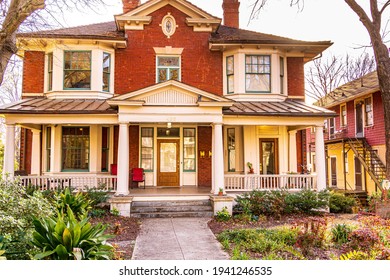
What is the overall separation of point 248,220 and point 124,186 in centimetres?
427

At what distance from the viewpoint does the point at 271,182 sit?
11516 mm

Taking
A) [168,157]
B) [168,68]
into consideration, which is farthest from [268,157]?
[168,68]

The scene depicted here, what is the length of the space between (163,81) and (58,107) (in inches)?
159

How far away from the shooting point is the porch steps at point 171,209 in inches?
398

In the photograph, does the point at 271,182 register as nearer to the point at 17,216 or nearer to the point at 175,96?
the point at 175,96

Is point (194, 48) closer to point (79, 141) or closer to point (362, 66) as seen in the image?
point (79, 141)

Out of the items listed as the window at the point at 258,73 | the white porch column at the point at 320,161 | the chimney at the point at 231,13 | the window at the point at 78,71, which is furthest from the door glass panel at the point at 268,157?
the window at the point at 78,71

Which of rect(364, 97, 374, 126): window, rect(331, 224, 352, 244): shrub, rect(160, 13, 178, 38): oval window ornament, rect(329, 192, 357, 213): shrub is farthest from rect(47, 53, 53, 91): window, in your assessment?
rect(364, 97, 374, 126): window

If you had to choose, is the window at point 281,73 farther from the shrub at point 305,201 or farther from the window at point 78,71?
the window at point 78,71

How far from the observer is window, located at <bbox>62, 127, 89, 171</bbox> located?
12.5 metres

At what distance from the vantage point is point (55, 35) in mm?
12086

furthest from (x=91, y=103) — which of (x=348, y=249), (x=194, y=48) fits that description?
(x=348, y=249)

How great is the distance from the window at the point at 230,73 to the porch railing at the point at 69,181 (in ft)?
20.1

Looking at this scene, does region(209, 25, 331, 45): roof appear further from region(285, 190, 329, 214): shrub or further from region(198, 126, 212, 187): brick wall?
region(285, 190, 329, 214): shrub
